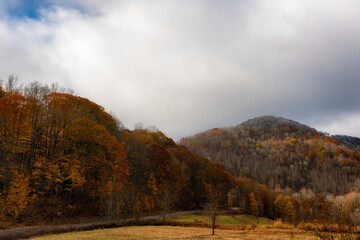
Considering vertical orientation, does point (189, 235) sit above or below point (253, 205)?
above

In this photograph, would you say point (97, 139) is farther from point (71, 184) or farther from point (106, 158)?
point (71, 184)

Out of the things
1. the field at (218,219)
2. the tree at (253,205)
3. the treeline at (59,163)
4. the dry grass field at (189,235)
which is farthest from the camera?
the tree at (253,205)

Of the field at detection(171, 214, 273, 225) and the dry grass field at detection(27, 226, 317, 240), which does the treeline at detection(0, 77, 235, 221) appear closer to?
the field at detection(171, 214, 273, 225)

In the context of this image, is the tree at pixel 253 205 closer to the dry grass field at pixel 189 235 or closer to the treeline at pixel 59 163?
the treeline at pixel 59 163

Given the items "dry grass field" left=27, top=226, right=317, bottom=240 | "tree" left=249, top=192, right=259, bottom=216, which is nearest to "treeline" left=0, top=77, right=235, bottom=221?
"dry grass field" left=27, top=226, right=317, bottom=240

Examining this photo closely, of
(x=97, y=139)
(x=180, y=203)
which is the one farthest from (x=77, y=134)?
(x=180, y=203)

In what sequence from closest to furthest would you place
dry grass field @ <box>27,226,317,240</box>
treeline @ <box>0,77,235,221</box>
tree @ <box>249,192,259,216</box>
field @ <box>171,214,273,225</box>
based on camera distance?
dry grass field @ <box>27,226,317,240</box>, treeline @ <box>0,77,235,221</box>, field @ <box>171,214,273,225</box>, tree @ <box>249,192,259,216</box>

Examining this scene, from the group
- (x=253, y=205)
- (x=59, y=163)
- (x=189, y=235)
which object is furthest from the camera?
(x=253, y=205)

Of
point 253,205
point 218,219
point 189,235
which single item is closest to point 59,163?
point 189,235

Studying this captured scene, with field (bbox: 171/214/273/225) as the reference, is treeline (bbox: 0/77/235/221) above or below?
above

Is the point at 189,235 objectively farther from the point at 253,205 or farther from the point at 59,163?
the point at 253,205

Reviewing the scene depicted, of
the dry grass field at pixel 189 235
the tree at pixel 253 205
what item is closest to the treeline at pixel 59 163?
the dry grass field at pixel 189 235

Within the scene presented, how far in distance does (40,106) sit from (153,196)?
36.8 meters

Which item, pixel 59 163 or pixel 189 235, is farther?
pixel 59 163
